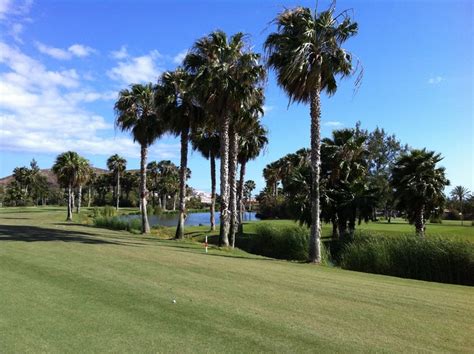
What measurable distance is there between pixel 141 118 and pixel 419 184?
2283 cm

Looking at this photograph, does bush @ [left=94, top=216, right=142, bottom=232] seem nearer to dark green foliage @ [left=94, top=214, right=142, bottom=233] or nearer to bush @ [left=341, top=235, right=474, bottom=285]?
dark green foliage @ [left=94, top=214, right=142, bottom=233]

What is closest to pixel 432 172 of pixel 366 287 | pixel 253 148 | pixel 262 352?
pixel 253 148

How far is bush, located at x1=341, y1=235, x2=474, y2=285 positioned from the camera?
18.2 m

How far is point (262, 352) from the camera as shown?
5.89 metres

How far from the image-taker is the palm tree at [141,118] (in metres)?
34.6

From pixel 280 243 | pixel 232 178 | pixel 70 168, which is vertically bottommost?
pixel 280 243

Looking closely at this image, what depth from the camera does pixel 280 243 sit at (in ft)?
98.9

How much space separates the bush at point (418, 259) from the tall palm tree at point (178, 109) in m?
14.0

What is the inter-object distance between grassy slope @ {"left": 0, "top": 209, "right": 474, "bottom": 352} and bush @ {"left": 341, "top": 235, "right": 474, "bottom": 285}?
6.55 m

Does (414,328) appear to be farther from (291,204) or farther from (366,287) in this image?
(291,204)

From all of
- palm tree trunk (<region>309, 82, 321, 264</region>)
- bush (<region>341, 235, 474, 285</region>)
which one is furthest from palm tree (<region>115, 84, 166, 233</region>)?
bush (<region>341, 235, 474, 285</region>)

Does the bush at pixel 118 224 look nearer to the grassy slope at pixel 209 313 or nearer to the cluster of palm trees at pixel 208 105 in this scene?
the cluster of palm trees at pixel 208 105

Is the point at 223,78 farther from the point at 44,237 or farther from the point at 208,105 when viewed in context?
the point at 44,237


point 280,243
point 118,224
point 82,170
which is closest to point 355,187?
point 280,243
